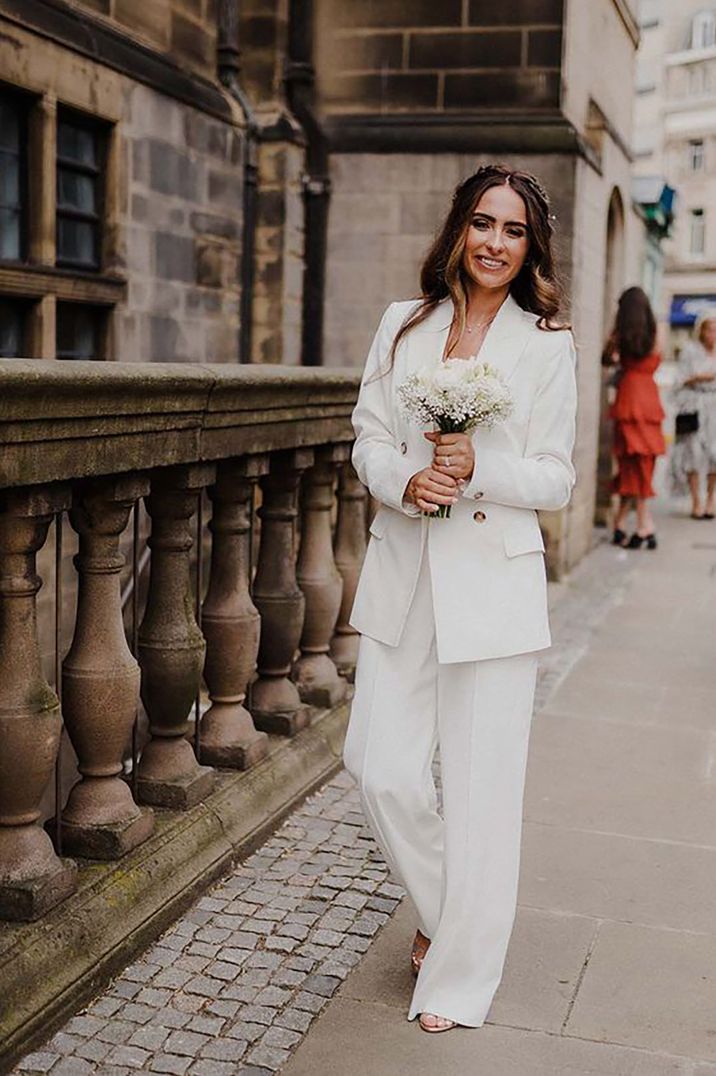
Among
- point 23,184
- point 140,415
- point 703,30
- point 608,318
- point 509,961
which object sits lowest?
point 509,961

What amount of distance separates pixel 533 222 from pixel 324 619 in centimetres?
232

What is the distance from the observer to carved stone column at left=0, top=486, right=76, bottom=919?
123 inches

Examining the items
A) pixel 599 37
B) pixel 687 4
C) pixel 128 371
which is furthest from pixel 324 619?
pixel 687 4

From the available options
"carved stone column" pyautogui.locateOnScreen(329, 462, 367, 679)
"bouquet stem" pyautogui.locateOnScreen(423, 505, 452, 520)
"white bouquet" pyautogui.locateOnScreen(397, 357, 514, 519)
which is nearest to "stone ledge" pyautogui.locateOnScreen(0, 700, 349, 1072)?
"carved stone column" pyautogui.locateOnScreen(329, 462, 367, 679)

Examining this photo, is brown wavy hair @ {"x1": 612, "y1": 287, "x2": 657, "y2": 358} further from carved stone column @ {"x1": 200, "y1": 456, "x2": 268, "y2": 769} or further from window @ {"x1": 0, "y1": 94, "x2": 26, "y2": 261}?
carved stone column @ {"x1": 200, "y1": 456, "x2": 268, "y2": 769}

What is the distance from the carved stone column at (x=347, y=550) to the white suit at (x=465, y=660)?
2.30 metres

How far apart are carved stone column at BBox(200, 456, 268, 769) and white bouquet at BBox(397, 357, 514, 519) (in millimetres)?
1346

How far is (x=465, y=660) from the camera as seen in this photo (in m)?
3.15

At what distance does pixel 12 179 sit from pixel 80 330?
1014 mm

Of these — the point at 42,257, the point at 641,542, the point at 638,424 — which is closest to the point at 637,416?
the point at 638,424

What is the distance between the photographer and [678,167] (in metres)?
52.0

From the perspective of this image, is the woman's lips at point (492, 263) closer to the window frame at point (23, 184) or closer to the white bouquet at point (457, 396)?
the white bouquet at point (457, 396)

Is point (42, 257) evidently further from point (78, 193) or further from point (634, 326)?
point (634, 326)

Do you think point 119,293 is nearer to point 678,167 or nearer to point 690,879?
point 690,879
